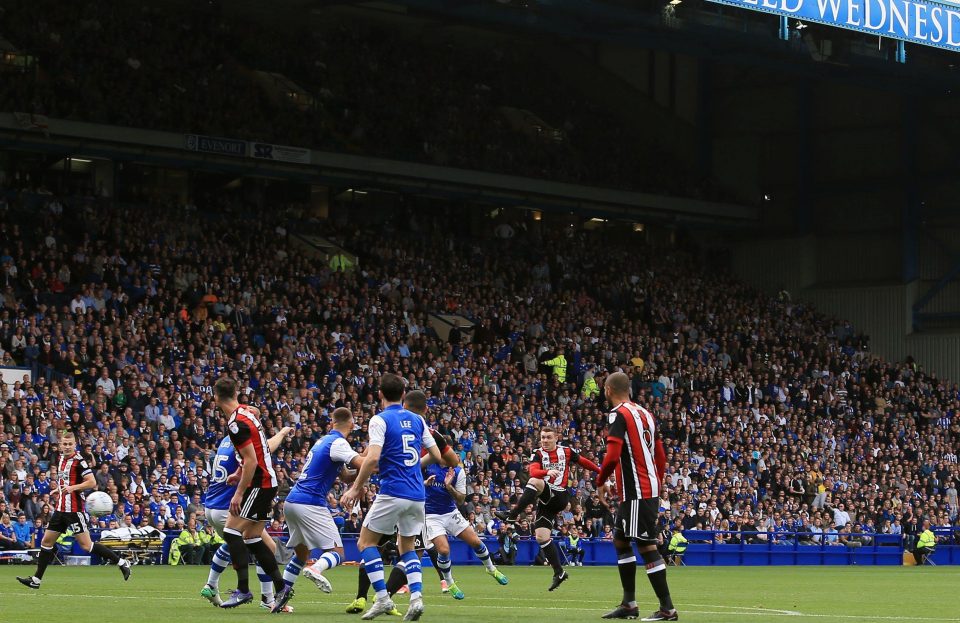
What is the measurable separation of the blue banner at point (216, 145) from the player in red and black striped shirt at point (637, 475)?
31.6 m

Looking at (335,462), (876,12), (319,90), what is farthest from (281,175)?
(335,462)

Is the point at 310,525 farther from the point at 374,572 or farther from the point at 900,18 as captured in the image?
the point at 900,18

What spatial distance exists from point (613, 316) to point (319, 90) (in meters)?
11.9

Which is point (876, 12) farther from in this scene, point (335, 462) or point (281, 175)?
point (335, 462)

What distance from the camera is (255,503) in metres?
15.7

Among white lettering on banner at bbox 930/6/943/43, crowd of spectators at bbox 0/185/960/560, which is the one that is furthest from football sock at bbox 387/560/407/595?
white lettering on banner at bbox 930/6/943/43

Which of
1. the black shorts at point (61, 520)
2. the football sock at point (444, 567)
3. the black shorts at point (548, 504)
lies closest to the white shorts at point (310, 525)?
the football sock at point (444, 567)

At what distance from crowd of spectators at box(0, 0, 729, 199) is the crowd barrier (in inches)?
669

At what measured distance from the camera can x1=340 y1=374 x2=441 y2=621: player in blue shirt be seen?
14.0m

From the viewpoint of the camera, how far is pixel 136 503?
31359mm

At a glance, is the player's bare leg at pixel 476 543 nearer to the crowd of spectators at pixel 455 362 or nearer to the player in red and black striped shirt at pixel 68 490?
the player in red and black striped shirt at pixel 68 490

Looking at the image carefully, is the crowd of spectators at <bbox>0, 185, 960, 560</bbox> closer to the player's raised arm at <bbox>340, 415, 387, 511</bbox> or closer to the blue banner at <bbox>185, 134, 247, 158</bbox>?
the blue banner at <bbox>185, 134, 247, 158</bbox>

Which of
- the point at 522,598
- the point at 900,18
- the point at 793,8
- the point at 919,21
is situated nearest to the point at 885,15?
the point at 900,18

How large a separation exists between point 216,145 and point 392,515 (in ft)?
106
